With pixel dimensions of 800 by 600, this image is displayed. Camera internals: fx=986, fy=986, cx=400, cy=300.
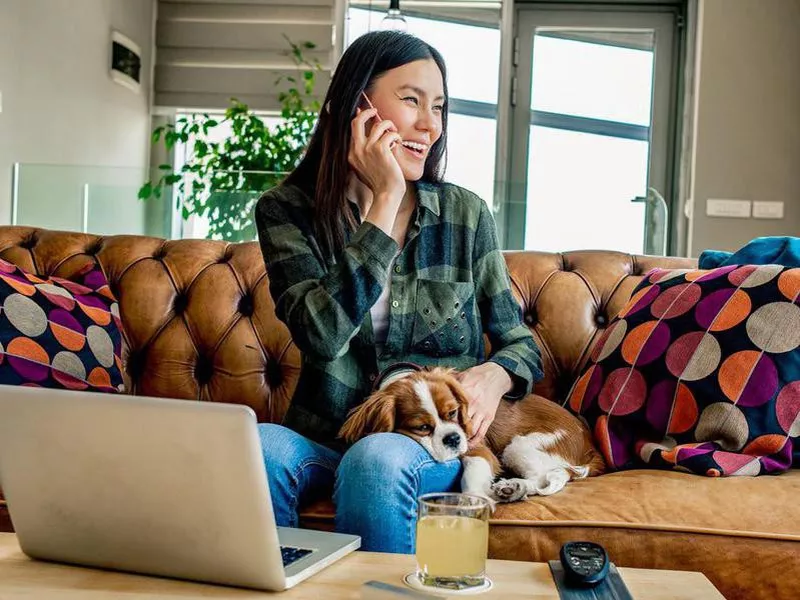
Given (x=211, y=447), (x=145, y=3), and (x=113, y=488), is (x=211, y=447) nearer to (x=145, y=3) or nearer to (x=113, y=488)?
(x=113, y=488)

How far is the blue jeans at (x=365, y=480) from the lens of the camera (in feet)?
4.37

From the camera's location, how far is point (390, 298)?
1710 millimetres

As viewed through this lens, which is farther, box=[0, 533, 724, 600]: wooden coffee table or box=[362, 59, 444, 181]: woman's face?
box=[362, 59, 444, 181]: woman's face

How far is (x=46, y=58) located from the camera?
4.73m

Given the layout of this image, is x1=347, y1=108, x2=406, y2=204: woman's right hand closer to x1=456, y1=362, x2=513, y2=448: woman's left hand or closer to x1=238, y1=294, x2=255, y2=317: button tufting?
x1=456, y1=362, x2=513, y2=448: woman's left hand

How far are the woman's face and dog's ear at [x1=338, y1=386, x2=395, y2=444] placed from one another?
0.43m

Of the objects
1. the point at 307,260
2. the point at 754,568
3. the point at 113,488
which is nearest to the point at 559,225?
the point at 307,260

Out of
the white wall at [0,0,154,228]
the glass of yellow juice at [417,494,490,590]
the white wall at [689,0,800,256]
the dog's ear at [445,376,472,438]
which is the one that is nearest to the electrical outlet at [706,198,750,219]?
the white wall at [689,0,800,256]

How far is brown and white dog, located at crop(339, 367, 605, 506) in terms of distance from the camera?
1.53 m

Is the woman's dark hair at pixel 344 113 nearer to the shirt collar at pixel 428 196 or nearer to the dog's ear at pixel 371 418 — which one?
the shirt collar at pixel 428 196

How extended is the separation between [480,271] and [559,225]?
1.65 meters

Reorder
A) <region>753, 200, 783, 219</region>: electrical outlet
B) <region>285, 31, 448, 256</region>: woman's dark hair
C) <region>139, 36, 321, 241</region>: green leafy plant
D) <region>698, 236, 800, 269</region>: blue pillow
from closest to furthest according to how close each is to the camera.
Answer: <region>285, 31, 448, 256</region>: woman's dark hair
<region>698, 236, 800, 269</region>: blue pillow
<region>139, 36, 321, 241</region>: green leafy plant
<region>753, 200, 783, 219</region>: electrical outlet

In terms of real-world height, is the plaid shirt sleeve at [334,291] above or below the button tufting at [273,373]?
above

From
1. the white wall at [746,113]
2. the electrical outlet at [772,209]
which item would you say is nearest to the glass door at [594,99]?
the white wall at [746,113]
